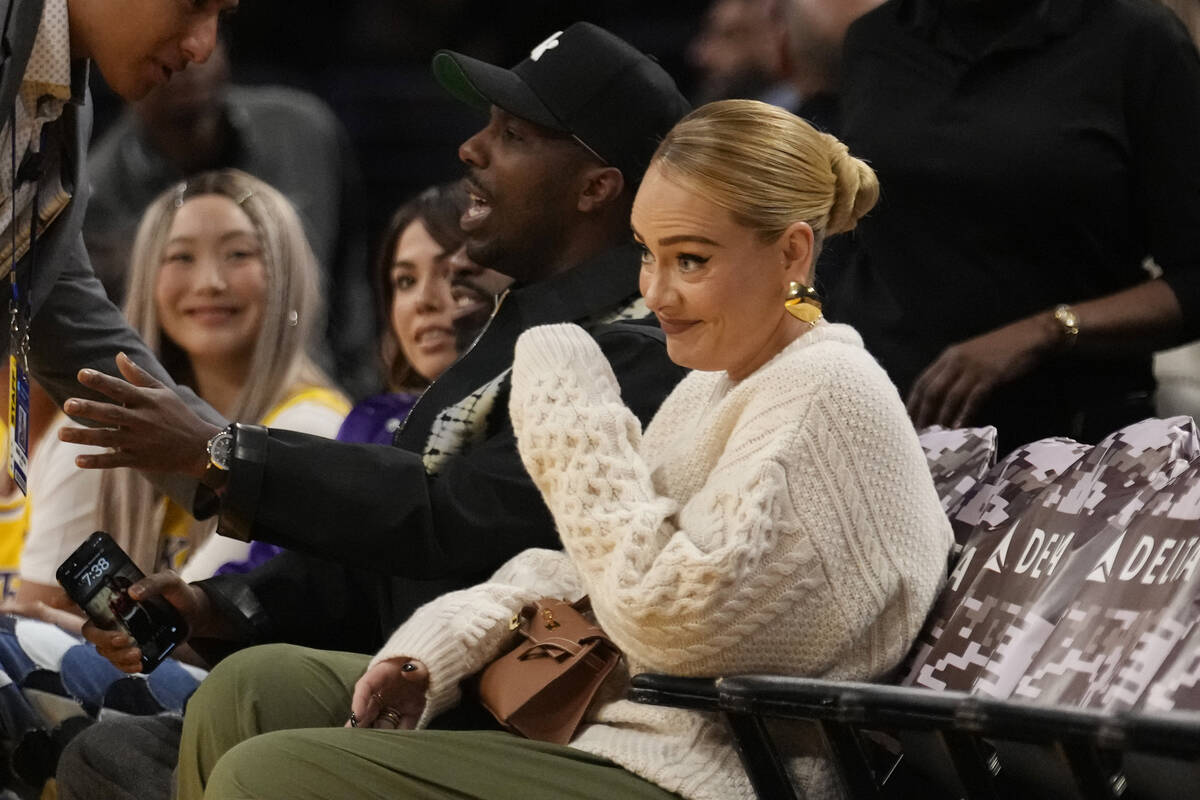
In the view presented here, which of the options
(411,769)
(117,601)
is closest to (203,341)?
(117,601)

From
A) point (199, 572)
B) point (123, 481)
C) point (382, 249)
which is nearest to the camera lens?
point (199, 572)

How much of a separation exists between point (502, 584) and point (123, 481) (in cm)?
160

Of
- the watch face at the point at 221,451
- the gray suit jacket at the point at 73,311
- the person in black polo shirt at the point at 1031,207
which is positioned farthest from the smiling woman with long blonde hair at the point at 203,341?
the person in black polo shirt at the point at 1031,207

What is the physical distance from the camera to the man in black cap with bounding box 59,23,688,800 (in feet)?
7.78

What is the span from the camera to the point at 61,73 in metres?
2.70

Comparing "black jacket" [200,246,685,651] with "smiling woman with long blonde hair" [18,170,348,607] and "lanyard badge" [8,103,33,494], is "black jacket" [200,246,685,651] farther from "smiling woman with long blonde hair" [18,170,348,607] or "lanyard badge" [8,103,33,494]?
"smiling woman with long blonde hair" [18,170,348,607]

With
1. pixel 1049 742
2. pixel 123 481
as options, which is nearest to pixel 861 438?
pixel 1049 742

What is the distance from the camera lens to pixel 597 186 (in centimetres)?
271

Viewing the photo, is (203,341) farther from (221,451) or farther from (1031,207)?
(1031,207)

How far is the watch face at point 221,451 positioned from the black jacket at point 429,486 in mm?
13

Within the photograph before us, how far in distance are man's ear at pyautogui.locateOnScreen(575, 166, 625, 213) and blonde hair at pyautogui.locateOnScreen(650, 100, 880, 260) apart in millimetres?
570

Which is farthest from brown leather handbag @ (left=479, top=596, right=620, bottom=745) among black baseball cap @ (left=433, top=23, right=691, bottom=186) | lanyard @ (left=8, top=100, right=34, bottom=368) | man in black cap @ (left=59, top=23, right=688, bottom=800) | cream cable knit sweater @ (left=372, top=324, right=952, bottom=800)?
lanyard @ (left=8, top=100, right=34, bottom=368)

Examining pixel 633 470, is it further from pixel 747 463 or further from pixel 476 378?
pixel 476 378

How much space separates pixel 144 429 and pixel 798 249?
92 cm
